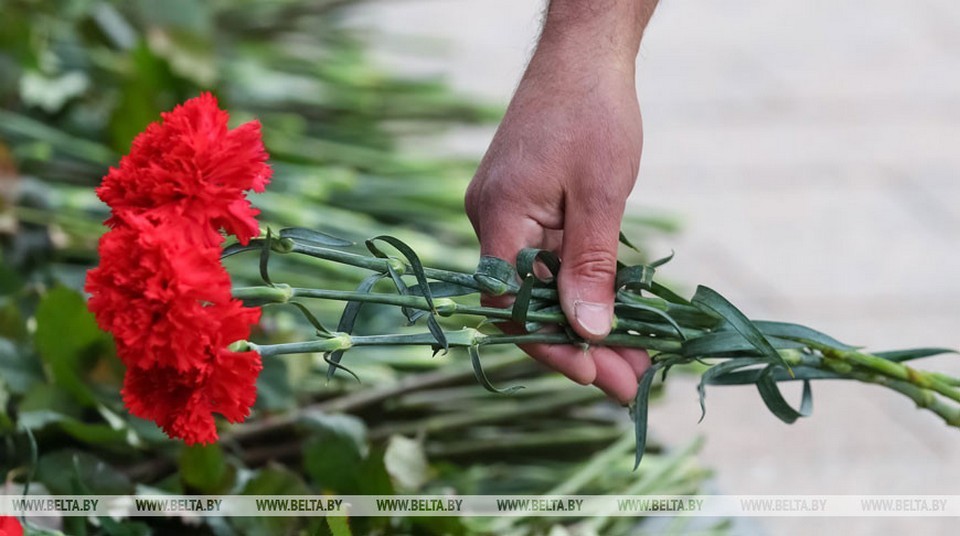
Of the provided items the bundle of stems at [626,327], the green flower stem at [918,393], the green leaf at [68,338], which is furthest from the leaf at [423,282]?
the green leaf at [68,338]

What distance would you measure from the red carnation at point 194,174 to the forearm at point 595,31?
30 centimetres

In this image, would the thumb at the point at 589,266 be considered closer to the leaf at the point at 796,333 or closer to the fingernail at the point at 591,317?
the fingernail at the point at 591,317

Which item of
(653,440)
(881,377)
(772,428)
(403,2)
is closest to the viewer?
(881,377)

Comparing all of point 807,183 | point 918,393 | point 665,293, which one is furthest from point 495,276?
point 807,183

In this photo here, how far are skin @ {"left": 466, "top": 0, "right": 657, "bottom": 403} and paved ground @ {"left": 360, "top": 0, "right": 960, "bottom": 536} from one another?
225 mm

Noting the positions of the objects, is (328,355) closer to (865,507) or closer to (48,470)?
(48,470)

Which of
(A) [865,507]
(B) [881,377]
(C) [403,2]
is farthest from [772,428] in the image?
(C) [403,2]

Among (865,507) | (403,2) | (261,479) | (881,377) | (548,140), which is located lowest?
(865,507)

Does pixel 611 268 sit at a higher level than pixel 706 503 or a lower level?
higher

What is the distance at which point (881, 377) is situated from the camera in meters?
0.94

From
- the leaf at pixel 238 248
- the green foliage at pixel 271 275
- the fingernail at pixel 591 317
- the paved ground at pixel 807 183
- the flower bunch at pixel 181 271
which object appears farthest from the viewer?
the paved ground at pixel 807 183

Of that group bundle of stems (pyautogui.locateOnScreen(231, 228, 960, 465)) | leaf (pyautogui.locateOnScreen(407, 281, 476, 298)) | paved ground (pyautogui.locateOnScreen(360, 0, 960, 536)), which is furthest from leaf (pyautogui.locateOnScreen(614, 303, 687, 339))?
paved ground (pyautogui.locateOnScreen(360, 0, 960, 536))

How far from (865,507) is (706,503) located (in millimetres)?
316

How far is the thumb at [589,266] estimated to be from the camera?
83 cm
